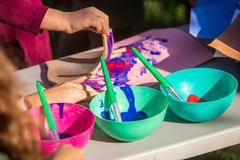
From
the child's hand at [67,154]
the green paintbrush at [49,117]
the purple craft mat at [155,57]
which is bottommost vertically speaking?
the purple craft mat at [155,57]

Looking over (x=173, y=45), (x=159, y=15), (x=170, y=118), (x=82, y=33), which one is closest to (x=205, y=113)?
(x=170, y=118)

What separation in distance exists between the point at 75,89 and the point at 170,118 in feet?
0.74

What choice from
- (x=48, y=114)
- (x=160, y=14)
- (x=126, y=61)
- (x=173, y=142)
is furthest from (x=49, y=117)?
(x=160, y=14)

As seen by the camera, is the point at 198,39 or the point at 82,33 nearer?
the point at 198,39

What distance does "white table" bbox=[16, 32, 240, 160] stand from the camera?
3.21ft

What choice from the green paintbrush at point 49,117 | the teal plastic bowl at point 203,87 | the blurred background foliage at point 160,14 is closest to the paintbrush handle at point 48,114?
the green paintbrush at point 49,117

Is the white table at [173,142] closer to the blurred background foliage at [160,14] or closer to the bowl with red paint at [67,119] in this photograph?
the bowl with red paint at [67,119]

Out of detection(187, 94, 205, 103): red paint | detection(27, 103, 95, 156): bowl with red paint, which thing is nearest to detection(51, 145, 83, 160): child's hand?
detection(27, 103, 95, 156): bowl with red paint

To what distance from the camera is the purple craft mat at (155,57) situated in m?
1.25

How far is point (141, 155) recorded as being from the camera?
0.97m

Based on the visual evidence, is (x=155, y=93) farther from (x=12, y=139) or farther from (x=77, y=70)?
(x=12, y=139)

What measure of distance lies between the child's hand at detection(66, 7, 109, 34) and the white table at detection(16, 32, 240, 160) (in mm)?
325

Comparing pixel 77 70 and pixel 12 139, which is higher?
pixel 12 139

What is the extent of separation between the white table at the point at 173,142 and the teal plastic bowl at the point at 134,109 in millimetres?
21
